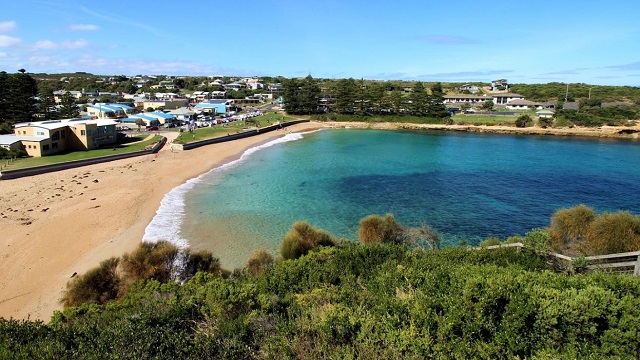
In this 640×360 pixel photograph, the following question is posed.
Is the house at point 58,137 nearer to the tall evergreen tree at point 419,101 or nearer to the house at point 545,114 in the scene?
the tall evergreen tree at point 419,101

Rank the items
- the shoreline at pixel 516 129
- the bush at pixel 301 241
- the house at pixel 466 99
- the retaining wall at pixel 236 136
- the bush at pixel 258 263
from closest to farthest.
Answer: the bush at pixel 258 263
the bush at pixel 301 241
the retaining wall at pixel 236 136
the shoreline at pixel 516 129
the house at pixel 466 99

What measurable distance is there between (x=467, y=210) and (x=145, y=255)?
62.3 feet

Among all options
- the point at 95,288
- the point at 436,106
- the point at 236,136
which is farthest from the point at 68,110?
the point at 436,106

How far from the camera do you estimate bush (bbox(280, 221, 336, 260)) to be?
1457cm

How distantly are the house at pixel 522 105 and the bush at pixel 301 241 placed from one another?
274 ft

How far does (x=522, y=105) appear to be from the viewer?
278 feet

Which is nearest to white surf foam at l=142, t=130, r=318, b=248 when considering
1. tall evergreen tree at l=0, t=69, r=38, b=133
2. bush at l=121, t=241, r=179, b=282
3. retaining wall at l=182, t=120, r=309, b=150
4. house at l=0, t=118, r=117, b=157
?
bush at l=121, t=241, r=179, b=282

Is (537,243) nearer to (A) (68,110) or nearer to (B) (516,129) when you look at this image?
(A) (68,110)

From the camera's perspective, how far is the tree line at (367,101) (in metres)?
72.4

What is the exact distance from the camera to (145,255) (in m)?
12.9

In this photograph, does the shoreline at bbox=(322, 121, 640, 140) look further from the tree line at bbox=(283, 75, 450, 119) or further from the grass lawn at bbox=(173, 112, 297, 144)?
the grass lawn at bbox=(173, 112, 297, 144)

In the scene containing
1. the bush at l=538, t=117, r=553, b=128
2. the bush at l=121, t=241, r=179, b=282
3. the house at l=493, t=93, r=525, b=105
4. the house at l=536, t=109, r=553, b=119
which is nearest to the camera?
the bush at l=121, t=241, r=179, b=282

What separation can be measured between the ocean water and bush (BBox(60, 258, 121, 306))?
476 centimetres

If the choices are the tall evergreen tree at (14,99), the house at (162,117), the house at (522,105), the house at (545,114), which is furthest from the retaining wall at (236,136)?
the house at (522,105)
